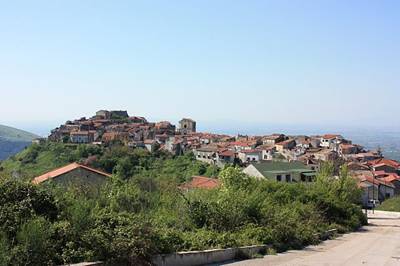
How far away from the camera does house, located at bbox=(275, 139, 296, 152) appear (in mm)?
122719

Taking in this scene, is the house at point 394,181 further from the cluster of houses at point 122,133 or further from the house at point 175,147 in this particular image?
the cluster of houses at point 122,133

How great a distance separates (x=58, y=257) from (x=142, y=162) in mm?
85530

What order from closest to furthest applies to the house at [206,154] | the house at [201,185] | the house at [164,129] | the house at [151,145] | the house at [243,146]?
the house at [201,185] < the house at [206,154] < the house at [151,145] < the house at [243,146] < the house at [164,129]

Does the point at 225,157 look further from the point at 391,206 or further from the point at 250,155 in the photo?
the point at 391,206

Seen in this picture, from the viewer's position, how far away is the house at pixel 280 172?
67.8 m

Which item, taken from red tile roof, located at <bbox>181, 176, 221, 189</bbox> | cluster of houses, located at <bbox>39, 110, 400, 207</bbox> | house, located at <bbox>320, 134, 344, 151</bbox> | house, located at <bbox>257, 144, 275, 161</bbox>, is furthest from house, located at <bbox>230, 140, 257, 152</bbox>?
red tile roof, located at <bbox>181, 176, 221, 189</bbox>

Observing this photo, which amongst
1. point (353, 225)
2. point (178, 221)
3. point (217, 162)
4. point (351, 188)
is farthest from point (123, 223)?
point (217, 162)

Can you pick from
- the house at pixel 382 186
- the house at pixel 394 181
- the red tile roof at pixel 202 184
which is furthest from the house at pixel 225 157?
the red tile roof at pixel 202 184

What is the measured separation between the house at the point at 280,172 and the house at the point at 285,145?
48.4 meters

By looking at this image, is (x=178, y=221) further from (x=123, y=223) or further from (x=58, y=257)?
(x=58, y=257)

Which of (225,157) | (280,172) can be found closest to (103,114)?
(225,157)

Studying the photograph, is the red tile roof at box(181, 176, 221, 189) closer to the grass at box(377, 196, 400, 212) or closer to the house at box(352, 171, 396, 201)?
the grass at box(377, 196, 400, 212)

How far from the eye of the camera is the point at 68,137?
128 metres

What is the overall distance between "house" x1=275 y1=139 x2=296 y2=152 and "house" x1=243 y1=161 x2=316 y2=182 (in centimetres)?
4835
